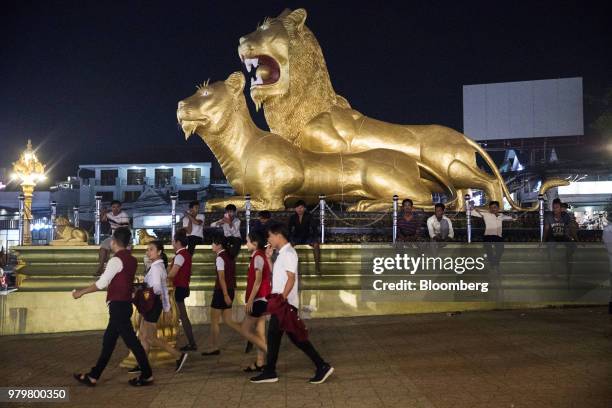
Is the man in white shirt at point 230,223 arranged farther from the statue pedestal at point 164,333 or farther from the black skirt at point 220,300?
the statue pedestal at point 164,333

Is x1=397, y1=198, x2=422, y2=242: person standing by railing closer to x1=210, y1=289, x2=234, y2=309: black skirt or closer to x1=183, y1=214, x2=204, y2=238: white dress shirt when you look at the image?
x1=183, y1=214, x2=204, y2=238: white dress shirt

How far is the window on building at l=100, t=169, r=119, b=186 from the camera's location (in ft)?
149

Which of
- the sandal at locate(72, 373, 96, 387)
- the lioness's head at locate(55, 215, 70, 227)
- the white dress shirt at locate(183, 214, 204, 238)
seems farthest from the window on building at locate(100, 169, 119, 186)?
the sandal at locate(72, 373, 96, 387)

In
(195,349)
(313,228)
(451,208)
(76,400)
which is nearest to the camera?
(76,400)

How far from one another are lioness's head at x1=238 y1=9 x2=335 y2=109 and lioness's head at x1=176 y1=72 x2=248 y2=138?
0.62 m

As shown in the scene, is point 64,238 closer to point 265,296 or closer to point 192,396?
point 265,296

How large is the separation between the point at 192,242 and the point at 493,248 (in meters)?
5.17

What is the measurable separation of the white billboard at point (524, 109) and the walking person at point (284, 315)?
2459cm

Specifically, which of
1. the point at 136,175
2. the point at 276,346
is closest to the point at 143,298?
the point at 276,346

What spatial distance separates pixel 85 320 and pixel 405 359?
577 centimetres

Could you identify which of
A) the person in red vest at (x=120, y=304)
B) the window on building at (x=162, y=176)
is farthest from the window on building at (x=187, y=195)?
the person in red vest at (x=120, y=304)

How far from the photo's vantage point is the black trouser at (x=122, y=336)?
20.2 feet

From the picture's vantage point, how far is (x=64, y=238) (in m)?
10.9

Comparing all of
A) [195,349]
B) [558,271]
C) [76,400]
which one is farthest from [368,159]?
[76,400]
